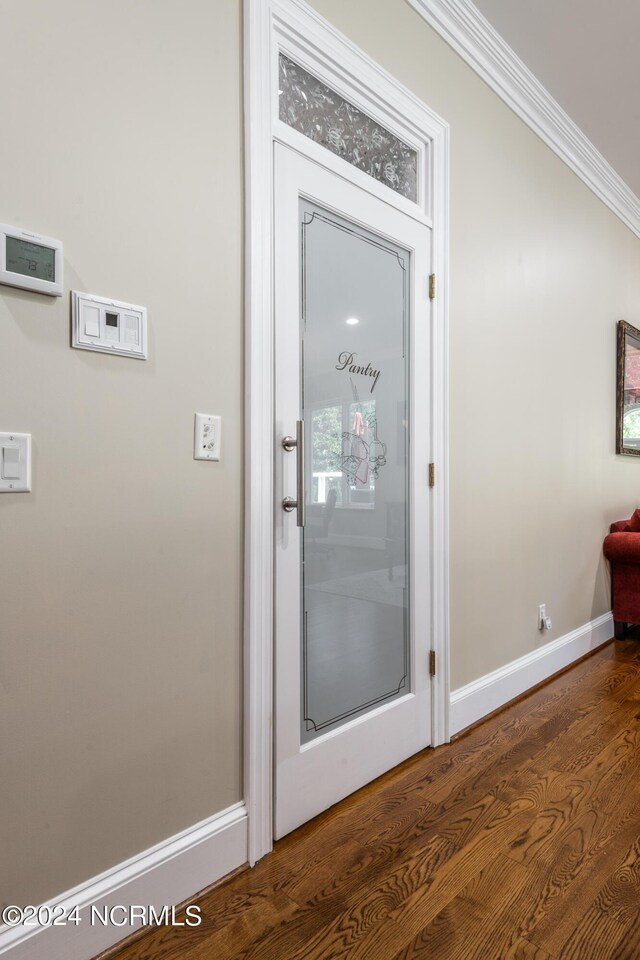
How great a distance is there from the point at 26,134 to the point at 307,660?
5.02 feet

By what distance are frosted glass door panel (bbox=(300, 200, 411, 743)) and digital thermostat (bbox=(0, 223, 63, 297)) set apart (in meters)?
0.74

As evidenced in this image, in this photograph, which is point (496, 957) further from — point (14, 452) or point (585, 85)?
→ point (585, 85)

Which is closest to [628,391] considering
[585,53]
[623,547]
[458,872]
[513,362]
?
[623,547]

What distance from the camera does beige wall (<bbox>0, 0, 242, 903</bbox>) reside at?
1169 mm

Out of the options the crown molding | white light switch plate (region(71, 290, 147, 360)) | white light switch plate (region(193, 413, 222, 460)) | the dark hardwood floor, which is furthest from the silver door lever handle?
the crown molding

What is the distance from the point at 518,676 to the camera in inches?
105

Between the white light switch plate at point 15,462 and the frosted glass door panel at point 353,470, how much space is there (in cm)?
82

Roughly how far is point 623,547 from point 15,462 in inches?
137

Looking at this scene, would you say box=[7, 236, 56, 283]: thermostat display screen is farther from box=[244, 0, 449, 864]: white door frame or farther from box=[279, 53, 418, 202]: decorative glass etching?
box=[279, 53, 418, 202]: decorative glass etching

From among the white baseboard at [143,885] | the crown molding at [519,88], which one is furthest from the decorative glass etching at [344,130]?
the white baseboard at [143,885]

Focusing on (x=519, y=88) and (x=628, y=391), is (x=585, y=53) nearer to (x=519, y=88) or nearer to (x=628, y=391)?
(x=519, y=88)

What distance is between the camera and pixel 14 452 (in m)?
1.15

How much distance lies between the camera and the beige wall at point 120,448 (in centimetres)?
117

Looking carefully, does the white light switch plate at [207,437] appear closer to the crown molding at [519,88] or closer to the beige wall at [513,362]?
the beige wall at [513,362]
